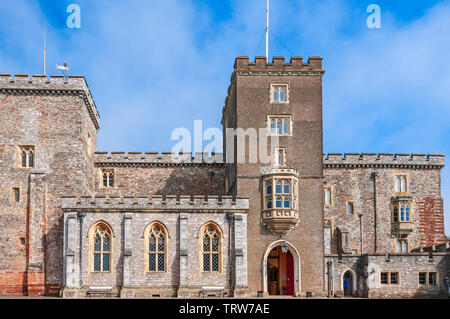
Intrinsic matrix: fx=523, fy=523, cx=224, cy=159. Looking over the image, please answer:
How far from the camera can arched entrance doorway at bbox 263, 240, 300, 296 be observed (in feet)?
115

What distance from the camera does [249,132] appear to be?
36.6 metres

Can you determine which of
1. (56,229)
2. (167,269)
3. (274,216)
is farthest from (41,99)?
(274,216)

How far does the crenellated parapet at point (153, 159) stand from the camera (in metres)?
43.3

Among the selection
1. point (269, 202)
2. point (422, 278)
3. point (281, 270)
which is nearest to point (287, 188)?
point (269, 202)

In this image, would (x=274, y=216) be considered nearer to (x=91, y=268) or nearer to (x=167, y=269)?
(x=167, y=269)

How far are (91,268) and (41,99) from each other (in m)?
13.0

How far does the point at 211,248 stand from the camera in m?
34.3

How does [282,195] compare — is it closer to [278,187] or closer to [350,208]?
[278,187]

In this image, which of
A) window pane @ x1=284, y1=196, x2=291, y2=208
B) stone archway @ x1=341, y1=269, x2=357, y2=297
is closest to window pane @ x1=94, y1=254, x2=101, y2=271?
window pane @ x1=284, y1=196, x2=291, y2=208

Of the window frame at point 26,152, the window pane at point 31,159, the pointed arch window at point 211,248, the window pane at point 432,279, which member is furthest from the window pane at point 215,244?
the window pane at point 432,279

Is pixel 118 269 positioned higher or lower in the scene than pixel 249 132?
lower

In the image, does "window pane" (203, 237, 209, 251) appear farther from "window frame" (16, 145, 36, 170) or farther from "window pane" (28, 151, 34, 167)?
"window pane" (28, 151, 34, 167)

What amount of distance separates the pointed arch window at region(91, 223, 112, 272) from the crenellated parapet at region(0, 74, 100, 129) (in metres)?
10.3
